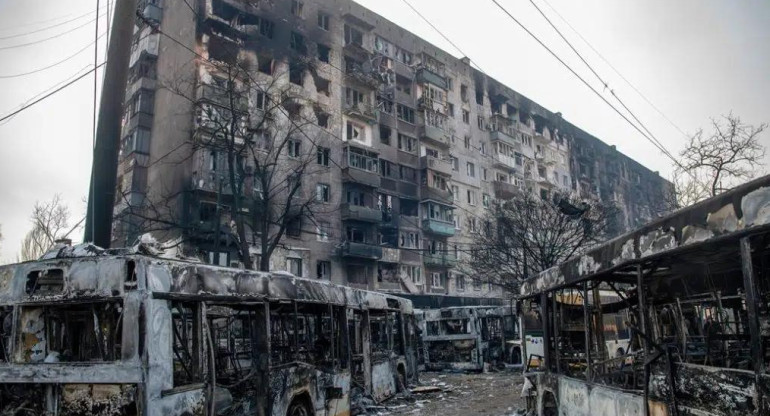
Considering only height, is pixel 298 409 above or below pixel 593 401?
below

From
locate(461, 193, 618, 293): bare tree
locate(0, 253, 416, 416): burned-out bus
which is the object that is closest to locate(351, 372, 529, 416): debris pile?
locate(0, 253, 416, 416): burned-out bus

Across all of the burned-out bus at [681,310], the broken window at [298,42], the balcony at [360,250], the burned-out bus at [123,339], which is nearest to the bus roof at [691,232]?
the burned-out bus at [681,310]

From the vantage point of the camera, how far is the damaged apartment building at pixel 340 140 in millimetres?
28141

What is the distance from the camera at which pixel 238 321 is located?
397 inches

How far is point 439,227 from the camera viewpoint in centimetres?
4172

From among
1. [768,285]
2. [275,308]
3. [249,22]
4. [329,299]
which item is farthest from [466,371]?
[249,22]

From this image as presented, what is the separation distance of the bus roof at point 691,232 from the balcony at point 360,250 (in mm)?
25963

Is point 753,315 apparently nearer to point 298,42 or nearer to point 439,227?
point 298,42

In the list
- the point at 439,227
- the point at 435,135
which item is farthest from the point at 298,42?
the point at 439,227

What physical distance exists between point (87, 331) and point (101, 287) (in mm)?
865

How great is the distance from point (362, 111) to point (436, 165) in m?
8.22

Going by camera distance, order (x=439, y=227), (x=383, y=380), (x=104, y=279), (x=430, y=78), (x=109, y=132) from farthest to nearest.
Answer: (x=430, y=78), (x=439, y=227), (x=383, y=380), (x=109, y=132), (x=104, y=279)

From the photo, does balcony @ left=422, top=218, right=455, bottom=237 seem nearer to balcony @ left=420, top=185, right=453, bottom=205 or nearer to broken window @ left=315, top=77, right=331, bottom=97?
balcony @ left=420, top=185, right=453, bottom=205

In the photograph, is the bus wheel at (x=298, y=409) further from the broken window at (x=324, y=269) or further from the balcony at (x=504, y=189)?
the balcony at (x=504, y=189)
